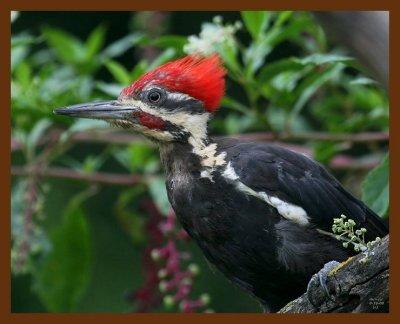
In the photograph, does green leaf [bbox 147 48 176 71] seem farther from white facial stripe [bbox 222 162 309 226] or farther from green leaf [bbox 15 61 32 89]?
white facial stripe [bbox 222 162 309 226]

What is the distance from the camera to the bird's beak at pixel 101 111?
362cm

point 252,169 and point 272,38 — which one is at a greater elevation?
point 272,38

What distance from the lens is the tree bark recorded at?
9.59ft

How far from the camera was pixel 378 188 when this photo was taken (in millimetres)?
3652

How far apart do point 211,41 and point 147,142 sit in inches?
31.3

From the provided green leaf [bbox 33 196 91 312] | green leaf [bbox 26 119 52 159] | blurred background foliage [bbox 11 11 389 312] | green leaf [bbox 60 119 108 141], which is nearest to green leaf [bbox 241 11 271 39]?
blurred background foliage [bbox 11 11 389 312]

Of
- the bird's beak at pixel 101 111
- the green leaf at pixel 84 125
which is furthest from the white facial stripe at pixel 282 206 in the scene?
the green leaf at pixel 84 125

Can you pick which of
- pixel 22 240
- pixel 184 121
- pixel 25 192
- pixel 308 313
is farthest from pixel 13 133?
pixel 308 313

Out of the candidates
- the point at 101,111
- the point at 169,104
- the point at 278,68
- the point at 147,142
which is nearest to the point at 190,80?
the point at 169,104

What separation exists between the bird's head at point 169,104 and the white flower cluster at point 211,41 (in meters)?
0.21

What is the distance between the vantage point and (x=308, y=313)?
3.15m

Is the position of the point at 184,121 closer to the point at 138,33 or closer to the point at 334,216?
the point at 334,216

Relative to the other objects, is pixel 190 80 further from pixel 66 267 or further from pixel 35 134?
pixel 66 267

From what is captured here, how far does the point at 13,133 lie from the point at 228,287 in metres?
1.55
